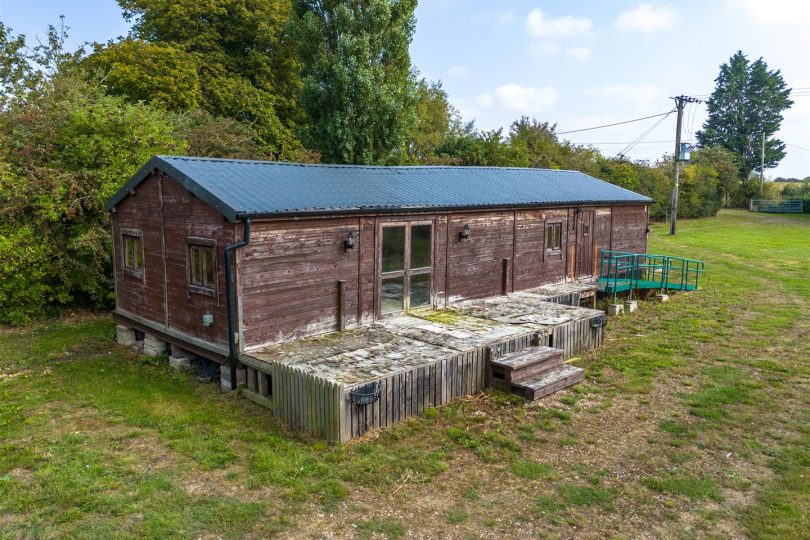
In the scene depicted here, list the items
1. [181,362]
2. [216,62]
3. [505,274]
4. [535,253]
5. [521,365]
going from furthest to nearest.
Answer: [216,62], [535,253], [505,274], [181,362], [521,365]

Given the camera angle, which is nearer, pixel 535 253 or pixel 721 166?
pixel 535 253

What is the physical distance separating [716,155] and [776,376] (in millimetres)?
47947

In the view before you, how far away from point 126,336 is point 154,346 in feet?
4.95

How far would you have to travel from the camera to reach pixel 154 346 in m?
11.8

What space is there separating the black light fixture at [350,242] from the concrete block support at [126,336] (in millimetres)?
5526

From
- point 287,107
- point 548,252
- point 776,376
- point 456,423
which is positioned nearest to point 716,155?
point 287,107

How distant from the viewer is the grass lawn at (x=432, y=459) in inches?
240

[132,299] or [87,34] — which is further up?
[87,34]

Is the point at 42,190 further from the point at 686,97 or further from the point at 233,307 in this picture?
the point at 686,97

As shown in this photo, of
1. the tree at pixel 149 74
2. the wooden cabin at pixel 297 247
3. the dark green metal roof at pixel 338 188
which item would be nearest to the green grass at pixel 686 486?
the wooden cabin at pixel 297 247

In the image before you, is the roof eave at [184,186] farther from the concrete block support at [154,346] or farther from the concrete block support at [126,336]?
the concrete block support at [154,346]

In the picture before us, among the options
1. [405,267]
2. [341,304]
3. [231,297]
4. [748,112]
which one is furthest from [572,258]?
[748,112]

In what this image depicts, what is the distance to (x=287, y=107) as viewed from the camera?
109 feet

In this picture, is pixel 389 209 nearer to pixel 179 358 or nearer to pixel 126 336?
pixel 179 358
